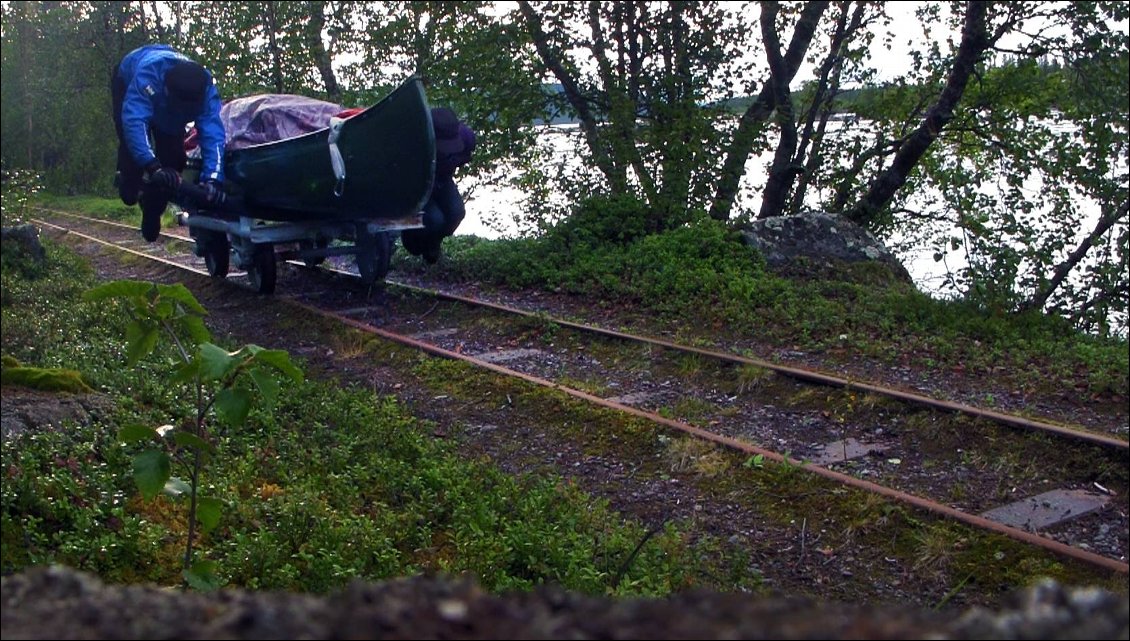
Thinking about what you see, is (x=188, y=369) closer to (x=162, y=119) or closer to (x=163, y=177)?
(x=163, y=177)

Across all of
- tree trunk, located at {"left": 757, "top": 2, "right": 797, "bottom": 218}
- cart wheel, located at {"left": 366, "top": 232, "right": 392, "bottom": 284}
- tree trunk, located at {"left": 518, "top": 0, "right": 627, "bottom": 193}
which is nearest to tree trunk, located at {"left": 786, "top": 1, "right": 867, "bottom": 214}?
tree trunk, located at {"left": 757, "top": 2, "right": 797, "bottom": 218}

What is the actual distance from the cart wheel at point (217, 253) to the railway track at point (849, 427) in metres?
4.12

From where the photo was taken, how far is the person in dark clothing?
12281mm

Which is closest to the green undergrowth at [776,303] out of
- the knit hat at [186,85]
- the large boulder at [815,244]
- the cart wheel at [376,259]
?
the large boulder at [815,244]

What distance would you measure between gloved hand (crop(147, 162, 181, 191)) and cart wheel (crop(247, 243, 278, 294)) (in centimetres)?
130

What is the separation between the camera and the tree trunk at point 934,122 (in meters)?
13.0

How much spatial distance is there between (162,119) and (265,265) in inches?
76.3

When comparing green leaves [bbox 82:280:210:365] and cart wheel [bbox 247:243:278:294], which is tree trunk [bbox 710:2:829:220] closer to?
cart wheel [bbox 247:243:278:294]

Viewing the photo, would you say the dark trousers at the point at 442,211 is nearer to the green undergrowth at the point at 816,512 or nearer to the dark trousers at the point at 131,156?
the dark trousers at the point at 131,156

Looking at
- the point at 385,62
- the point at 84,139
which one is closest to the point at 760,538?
the point at 385,62

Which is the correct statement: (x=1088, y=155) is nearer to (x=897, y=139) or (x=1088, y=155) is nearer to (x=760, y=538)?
(x=897, y=139)

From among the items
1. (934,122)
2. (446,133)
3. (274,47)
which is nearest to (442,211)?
(446,133)

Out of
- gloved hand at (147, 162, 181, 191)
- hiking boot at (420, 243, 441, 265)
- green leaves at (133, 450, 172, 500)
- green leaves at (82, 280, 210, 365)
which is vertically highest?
green leaves at (82, 280, 210, 365)

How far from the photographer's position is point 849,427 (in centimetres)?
712
